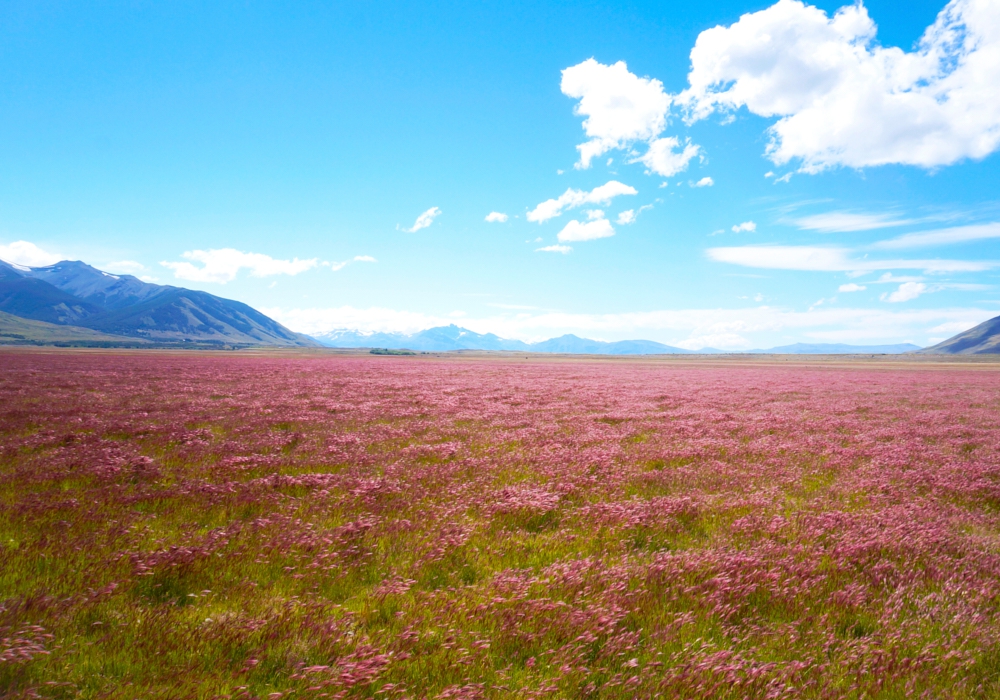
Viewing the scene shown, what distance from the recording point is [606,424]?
17.7m

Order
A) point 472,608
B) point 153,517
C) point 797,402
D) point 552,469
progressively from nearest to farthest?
1. point 472,608
2. point 153,517
3. point 552,469
4. point 797,402

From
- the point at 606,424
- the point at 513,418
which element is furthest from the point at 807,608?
the point at 513,418

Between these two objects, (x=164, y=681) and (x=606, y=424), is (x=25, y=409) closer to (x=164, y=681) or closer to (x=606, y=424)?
(x=164, y=681)

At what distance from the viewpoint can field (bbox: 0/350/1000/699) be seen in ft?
12.2

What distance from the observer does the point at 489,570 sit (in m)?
5.80

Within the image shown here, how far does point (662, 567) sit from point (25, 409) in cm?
2298

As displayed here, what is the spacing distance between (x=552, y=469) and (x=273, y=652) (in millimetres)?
7584

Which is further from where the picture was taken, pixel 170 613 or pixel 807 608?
pixel 807 608

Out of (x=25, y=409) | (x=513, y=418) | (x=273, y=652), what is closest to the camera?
(x=273, y=652)

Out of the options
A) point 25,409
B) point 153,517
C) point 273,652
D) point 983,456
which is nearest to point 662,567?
point 273,652

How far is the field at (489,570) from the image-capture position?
371 centimetres

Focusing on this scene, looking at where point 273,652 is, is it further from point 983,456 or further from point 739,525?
point 983,456

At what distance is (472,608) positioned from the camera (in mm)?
4645

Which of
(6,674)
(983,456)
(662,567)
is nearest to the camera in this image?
(6,674)
